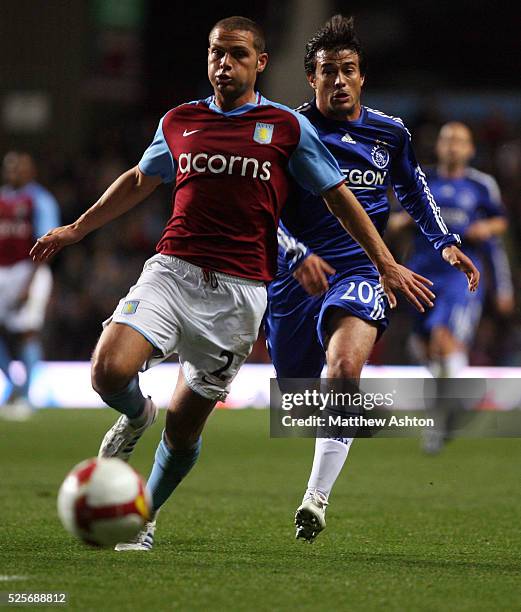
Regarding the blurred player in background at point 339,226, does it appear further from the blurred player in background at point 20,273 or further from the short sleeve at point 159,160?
the blurred player in background at point 20,273

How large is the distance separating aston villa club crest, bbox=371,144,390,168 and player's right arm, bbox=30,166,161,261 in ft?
4.01

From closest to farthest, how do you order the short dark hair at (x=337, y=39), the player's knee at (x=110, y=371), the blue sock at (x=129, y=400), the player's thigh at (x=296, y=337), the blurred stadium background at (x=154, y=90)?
the player's knee at (x=110, y=371) < the blue sock at (x=129, y=400) < the short dark hair at (x=337, y=39) < the player's thigh at (x=296, y=337) < the blurred stadium background at (x=154, y=90)

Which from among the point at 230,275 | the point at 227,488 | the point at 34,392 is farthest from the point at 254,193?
the point at 34,392

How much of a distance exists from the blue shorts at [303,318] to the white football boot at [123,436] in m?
1.16

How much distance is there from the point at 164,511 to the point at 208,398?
175 cm

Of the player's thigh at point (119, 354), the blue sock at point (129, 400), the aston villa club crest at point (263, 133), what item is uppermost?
the aston villa club crest at point (263, 133)

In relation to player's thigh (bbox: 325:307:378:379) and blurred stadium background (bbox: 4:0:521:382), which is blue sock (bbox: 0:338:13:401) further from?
player's thigh (bbox: 325:307:378:379)

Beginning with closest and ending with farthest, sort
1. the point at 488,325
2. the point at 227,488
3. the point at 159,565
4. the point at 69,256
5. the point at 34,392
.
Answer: the point at 159,565
the point at 227,488
the point at 34,392
the point at 488,325
the point at 69,256

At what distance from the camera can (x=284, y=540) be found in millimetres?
5973

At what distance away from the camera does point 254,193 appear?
18.2ft

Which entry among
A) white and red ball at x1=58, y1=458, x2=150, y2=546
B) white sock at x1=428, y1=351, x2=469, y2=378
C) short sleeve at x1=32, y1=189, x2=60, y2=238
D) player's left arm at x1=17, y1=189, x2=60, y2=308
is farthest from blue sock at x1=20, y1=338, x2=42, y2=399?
white and red ball at x1=58, y1=458, x2=150, y2=546

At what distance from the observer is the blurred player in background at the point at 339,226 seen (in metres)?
6.29

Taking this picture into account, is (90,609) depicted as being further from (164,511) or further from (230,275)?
(164,511)

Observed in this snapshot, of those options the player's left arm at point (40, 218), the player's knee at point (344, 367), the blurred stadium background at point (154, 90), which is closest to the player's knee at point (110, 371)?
the player's knee at point (344, 367)
